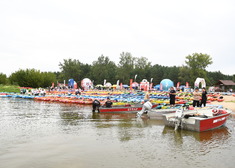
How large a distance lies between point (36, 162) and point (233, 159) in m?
6.81

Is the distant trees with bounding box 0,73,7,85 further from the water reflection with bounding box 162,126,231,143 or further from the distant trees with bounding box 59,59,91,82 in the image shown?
the water reflection with bounding box 162,126,231,143

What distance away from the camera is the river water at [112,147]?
26.2 feet

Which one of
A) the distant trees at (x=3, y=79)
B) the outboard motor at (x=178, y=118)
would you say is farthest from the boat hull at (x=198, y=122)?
the distant trees at (x=3, y=79)

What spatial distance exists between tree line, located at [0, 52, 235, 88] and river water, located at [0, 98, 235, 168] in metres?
58.4

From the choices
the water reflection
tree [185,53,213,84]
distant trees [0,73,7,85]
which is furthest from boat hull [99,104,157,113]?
distant trees [0,73,7,85]

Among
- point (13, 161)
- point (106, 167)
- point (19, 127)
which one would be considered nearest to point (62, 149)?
point (13, 161)

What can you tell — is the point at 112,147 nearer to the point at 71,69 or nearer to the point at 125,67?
the point at 125,67

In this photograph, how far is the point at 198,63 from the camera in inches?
2692

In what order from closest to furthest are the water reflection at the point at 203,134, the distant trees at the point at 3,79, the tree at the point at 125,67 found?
the water reflection at the point at 203,134, the distant trees at the point at 3,79, the tree at the point at 125,67

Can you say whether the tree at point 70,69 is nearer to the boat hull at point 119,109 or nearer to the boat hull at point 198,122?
the boat hull at point 119,109

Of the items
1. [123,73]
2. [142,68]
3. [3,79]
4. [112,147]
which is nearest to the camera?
[112,147]

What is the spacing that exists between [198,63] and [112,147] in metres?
63.6

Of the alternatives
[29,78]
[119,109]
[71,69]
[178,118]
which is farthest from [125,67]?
[178,118]

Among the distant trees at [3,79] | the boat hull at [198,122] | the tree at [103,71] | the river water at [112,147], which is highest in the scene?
the tree at [103,71]
